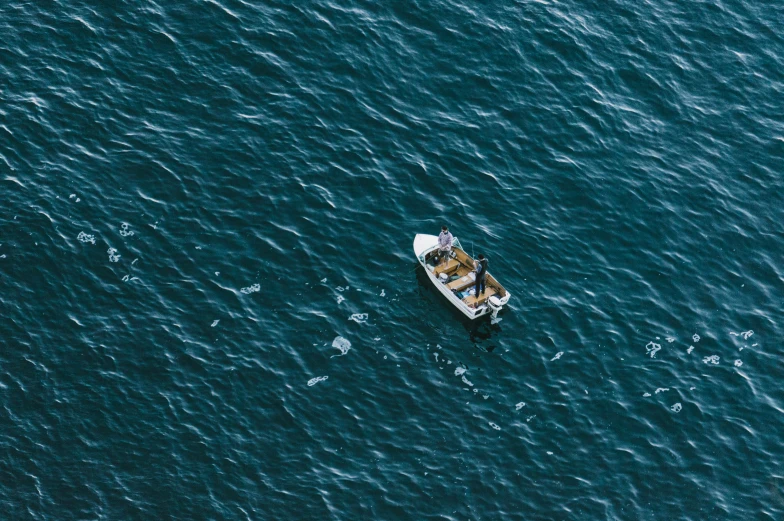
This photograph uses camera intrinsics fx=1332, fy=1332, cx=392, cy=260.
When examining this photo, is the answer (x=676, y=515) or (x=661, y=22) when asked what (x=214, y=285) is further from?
(x=661, y=22)

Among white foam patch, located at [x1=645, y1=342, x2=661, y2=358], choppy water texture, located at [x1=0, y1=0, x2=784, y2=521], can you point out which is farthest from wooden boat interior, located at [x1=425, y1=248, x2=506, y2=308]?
white foam patch, located at [x1=645, y1=342, x2=661, y2=358]

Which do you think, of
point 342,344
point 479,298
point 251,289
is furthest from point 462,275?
point 251,289

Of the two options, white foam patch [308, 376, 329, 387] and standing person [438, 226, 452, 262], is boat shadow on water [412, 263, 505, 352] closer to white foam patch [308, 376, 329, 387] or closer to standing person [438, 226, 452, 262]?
standing person [438, 226, 452, 262]

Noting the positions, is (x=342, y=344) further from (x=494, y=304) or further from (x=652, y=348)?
(x=652, y=348)

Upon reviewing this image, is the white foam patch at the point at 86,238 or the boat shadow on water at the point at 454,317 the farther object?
the white foam patch at the point at 86,238

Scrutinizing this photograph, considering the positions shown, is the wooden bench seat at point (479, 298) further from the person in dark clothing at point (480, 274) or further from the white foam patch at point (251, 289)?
the white foam patch at point (251, 289)

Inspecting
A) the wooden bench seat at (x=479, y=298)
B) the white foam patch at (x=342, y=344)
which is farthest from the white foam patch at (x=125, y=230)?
the wooden bench seat at (x=479, y=298)
